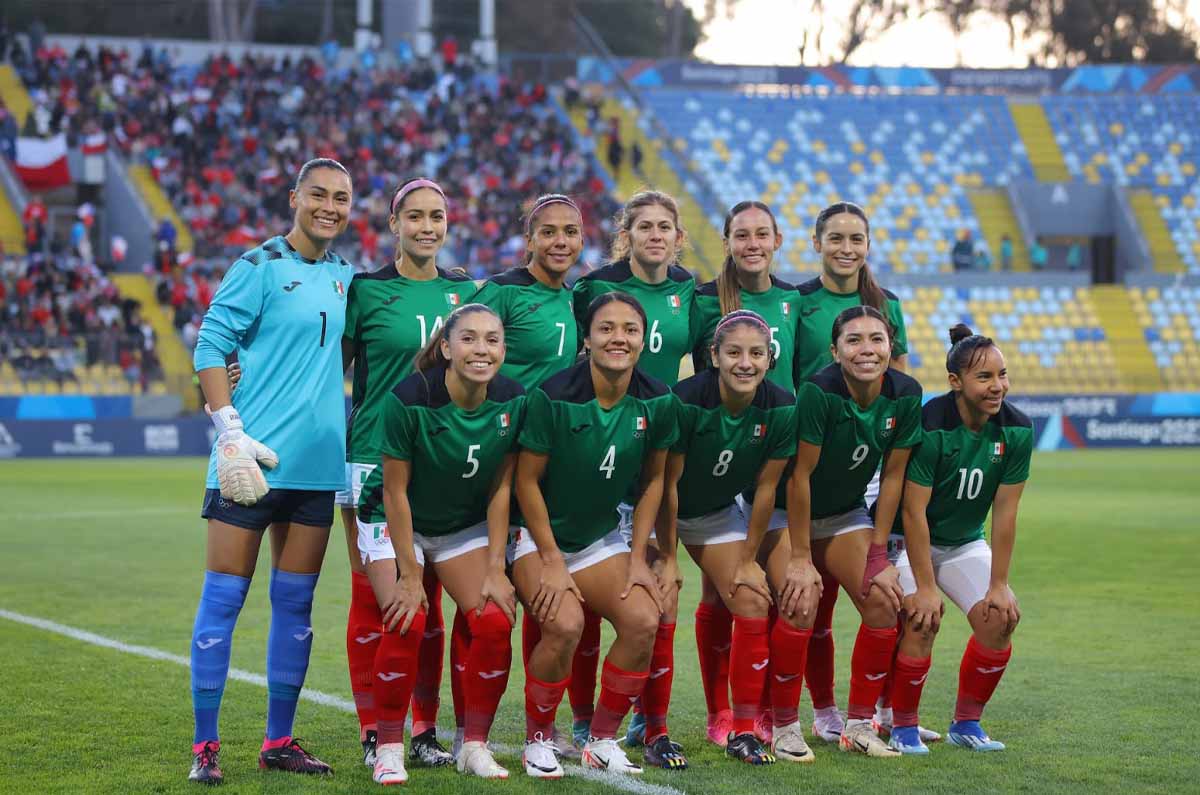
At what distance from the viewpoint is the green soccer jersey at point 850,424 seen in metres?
6.17

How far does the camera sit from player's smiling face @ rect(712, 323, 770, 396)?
5.93 meters

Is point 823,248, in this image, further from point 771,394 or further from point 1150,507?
point 1150,507

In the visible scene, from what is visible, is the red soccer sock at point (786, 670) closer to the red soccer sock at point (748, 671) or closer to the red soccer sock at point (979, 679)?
the red soccer sock at point (748, 671)

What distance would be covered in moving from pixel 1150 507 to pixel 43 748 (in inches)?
568

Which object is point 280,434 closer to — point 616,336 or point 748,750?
point 616,336

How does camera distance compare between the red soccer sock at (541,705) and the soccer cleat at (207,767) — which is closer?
the soccer cleat at (207,767)

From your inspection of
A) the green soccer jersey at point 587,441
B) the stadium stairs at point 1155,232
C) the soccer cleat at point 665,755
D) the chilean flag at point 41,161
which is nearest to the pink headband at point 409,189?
the green soccer jersey at point 587,441

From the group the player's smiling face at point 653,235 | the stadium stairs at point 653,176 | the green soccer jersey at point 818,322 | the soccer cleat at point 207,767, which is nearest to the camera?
the soccer cleat at point 207,767

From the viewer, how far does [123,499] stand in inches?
741

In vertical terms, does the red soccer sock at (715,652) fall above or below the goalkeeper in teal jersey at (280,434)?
below

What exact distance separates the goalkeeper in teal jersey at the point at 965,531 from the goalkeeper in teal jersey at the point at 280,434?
91.4 inches

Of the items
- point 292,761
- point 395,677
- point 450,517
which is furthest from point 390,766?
point 450,517

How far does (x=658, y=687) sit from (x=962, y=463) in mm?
1533

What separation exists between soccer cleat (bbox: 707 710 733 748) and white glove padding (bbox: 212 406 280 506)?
2100 millimetres
